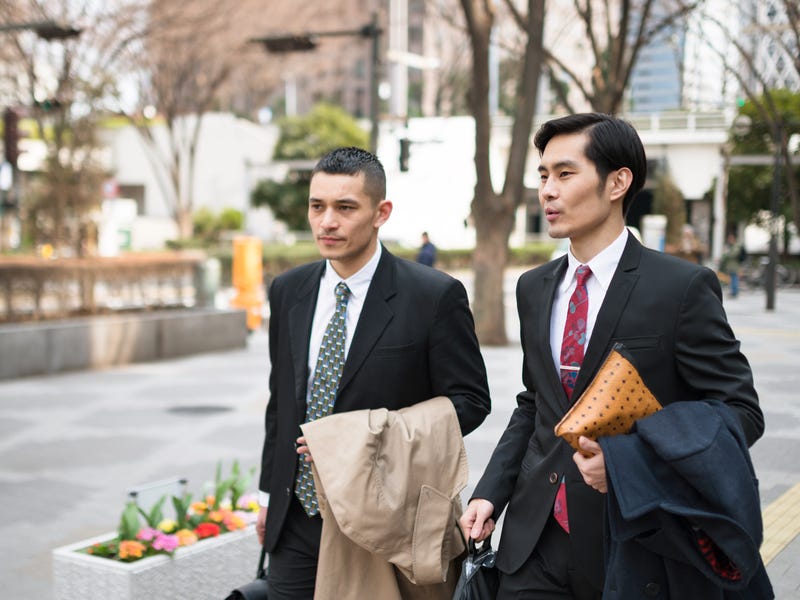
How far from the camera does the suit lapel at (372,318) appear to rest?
298 centimetres

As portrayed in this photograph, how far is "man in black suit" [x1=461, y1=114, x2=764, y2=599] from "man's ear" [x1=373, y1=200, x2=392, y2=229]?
61 cm

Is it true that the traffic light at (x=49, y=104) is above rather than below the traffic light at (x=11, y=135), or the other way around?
above

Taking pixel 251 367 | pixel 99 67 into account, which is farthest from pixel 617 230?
pixel 99 67

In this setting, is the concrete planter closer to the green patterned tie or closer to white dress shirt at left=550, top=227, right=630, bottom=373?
the green patterned tie

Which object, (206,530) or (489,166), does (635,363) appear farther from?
(489,166)

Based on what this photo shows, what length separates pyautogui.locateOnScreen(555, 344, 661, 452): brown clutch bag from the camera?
2086 millimetres

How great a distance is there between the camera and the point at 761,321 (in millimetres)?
17984

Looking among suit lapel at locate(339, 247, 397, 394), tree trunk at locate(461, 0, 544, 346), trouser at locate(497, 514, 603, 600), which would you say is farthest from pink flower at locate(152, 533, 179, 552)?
tree trunk at locate(461, 0, 544, 346)

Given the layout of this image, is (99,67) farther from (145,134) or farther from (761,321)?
(761,321)

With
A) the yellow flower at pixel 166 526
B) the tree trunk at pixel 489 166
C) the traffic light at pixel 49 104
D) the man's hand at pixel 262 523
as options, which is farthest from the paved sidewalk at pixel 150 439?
the traffic light at pixel 49 104

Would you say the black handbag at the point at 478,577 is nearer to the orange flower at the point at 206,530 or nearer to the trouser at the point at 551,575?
the trouser at the point at 551,575

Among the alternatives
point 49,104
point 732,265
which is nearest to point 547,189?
point 49,104

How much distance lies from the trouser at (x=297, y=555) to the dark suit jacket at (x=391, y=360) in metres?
0.04

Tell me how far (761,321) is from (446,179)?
21.8 m
